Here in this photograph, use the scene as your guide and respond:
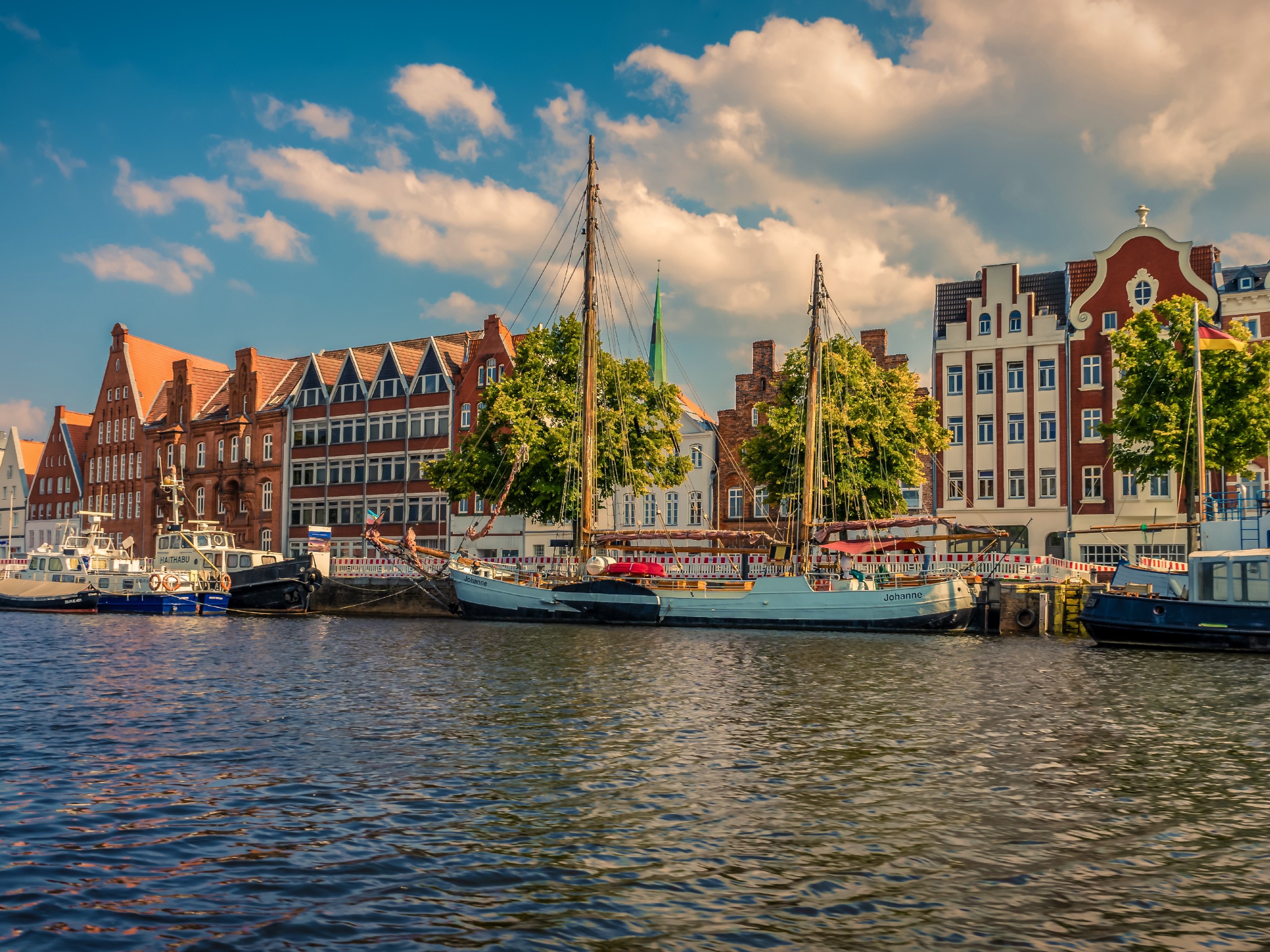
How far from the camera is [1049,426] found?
63.6 m

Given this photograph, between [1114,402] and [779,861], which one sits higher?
[1114,402]

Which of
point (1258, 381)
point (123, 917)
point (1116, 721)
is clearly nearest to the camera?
point (123, 917)

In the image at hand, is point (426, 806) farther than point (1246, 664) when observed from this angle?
No

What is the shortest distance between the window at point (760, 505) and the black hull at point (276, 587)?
89.3 ft

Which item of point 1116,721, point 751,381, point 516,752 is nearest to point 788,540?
point 751,381

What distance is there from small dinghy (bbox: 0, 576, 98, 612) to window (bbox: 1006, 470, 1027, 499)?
52424mm

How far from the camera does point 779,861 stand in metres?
10.5

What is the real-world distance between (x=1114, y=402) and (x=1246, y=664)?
35.1 meters

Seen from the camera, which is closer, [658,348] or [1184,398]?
[1184,398]

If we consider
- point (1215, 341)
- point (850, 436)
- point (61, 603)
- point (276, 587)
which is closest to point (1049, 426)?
point (850, 436)

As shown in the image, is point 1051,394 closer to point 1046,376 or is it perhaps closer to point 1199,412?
point 1046,376

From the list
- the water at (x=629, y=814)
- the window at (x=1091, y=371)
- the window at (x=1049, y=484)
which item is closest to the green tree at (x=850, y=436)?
the window at (x=1049, y=484)

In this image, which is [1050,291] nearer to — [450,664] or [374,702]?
[450,664]

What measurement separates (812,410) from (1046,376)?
21.8 metres
